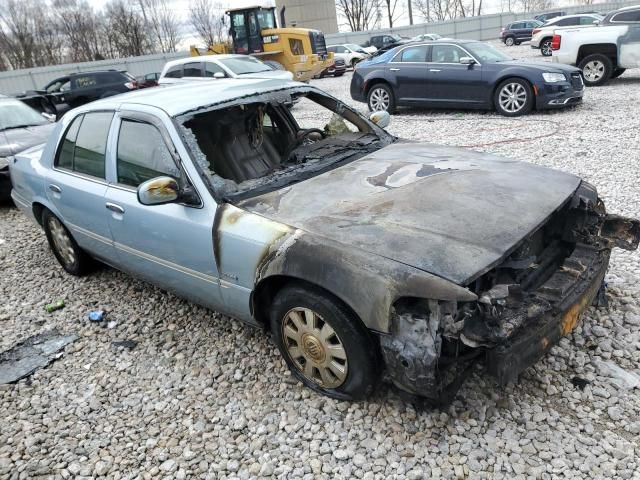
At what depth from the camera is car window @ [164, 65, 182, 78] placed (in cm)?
1349

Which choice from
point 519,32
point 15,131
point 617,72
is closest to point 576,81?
point 617,72

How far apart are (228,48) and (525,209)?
19114 mm

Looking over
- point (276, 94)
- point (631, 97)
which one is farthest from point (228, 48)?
point (276, 94)

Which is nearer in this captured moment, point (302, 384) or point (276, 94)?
point (302, 384)

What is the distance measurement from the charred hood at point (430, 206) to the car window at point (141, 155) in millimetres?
683

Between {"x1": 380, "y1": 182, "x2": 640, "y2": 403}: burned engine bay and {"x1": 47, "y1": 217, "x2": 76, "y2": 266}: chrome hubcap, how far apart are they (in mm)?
3422

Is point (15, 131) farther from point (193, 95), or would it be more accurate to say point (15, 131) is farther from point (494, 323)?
point (494, 323)

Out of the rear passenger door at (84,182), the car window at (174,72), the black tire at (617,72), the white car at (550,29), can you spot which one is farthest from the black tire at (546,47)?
the rear passenger door at (84,182)

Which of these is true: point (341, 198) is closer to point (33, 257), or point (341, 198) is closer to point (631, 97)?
point (33, 257)

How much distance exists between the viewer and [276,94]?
12.5 ft

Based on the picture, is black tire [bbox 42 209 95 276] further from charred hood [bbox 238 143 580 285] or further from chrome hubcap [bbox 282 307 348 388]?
chrome hubcap [bbox 282 307 348 388]

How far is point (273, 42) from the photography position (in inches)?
714

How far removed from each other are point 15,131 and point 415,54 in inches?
298

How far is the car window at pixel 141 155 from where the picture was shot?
3.21m
